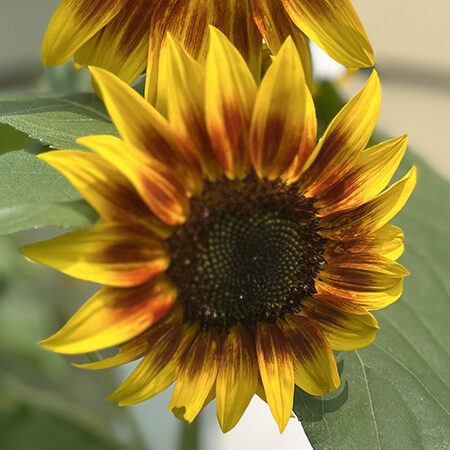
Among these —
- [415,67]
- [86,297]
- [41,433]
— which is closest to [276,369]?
[41,433]

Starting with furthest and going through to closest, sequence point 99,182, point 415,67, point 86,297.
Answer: point 415,67 < point 86,297 < point 99,182

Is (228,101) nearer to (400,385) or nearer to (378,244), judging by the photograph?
(378,244)

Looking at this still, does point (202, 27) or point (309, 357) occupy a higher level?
point (202, 27)

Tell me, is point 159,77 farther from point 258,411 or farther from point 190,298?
point 258,411

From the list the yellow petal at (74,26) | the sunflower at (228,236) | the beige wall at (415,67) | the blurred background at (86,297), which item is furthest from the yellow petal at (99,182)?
the beige wall at (415,67)

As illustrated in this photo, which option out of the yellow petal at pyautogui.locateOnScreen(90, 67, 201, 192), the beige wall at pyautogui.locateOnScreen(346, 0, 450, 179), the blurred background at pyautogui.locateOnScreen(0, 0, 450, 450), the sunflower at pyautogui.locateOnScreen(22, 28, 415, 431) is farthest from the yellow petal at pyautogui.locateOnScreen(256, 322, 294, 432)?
the beige wall at pyautogui.locateOnScreen(346, 0, 450, 179)

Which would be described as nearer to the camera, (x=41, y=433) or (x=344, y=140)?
(x=344, y=140)

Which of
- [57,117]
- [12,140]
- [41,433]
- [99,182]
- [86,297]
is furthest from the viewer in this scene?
[86,297]

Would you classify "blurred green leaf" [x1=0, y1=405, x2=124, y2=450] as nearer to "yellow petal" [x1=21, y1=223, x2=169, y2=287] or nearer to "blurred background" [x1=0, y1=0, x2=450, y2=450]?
"blurred background" [x1=0, y1=0, x2=450, y2=450]

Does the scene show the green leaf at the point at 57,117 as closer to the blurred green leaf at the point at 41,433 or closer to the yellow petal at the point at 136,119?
the yellow petal at the point at 136,119
